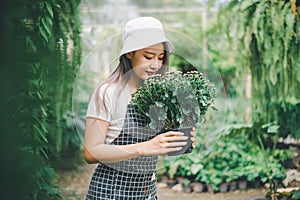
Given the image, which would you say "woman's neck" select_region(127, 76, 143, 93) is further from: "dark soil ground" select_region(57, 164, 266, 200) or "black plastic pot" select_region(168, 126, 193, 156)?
"dark soil ground" select_region(57, 164, 266, 200)

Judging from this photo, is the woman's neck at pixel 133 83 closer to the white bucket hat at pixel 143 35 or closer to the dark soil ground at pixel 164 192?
the white bucket hat at pixel 143 35

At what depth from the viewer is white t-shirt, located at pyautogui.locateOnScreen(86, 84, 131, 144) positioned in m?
1.00

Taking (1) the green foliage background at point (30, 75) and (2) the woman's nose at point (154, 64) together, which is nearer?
(1) the green foliage background at point (30, 75)

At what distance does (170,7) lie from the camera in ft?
20.4

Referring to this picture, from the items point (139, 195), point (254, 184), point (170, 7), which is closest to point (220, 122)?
point (139, 195)

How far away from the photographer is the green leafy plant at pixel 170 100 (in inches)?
38.2

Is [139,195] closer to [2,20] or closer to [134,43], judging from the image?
[134,43]

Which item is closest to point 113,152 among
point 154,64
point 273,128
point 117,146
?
point 117,146

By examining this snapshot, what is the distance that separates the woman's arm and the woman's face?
0.50 ft

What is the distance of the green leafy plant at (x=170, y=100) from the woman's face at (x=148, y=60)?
0.03 metres

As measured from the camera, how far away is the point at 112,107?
1001mm

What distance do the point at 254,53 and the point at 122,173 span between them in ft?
5.70

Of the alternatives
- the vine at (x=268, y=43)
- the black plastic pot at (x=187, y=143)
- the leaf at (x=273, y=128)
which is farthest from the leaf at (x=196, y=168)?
the black plastic pot at (x=187, y=143)

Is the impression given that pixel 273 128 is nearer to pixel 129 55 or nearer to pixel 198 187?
pixel 198 187
